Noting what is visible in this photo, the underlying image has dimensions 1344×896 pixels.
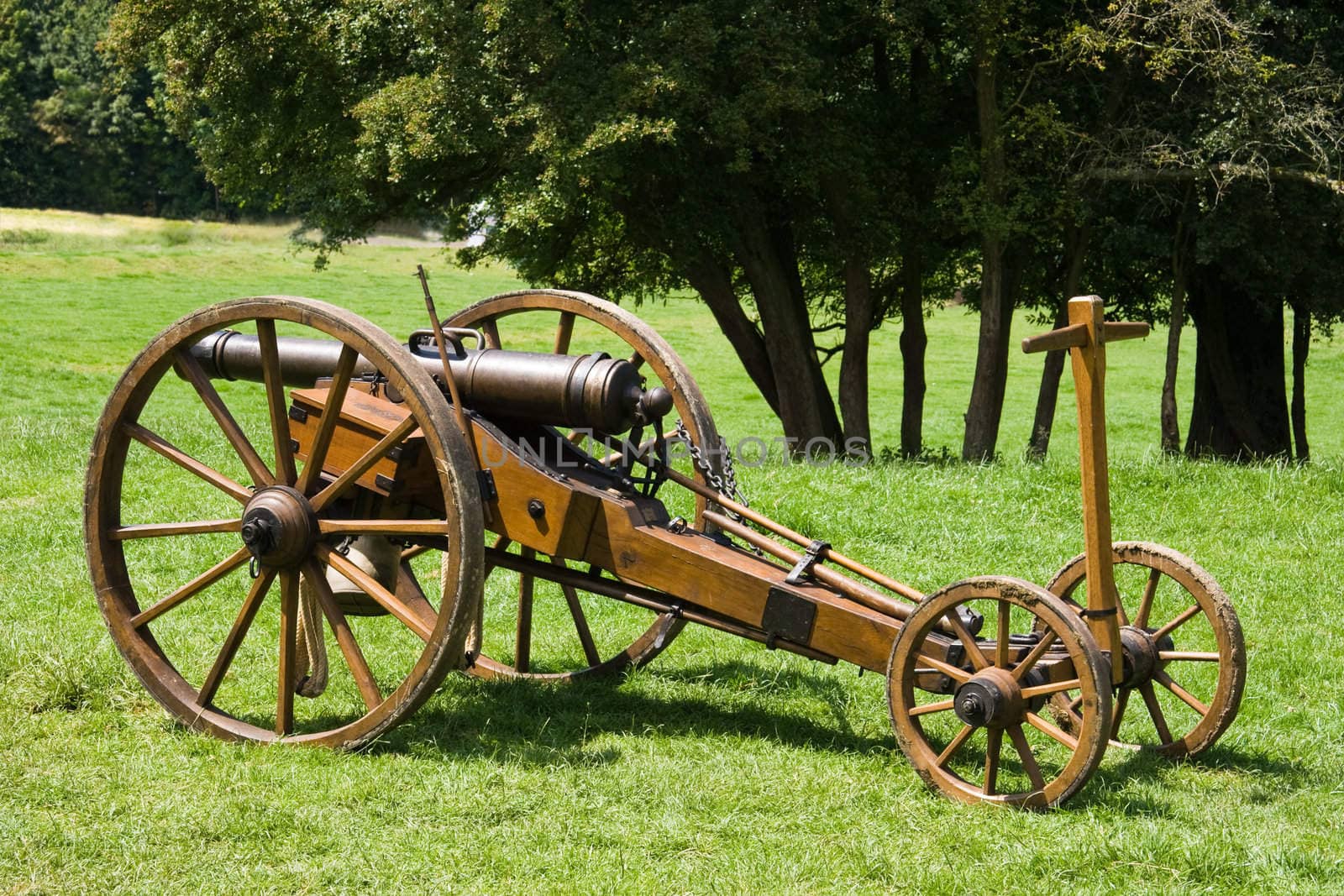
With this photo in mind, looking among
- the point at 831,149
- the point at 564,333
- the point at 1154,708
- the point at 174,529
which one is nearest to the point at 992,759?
the point at 1154,708

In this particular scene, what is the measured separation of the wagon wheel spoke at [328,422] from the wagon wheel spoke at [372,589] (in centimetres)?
24

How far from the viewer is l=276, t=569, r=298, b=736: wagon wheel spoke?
521 cm

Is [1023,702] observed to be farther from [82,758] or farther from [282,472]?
[82,758]

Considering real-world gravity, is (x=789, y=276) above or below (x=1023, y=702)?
above

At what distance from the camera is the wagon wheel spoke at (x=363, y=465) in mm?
4945

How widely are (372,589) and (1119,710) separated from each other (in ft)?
8.86

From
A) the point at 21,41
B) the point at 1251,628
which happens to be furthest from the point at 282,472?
the point at 21,41

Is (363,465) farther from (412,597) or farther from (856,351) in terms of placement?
(856,351)

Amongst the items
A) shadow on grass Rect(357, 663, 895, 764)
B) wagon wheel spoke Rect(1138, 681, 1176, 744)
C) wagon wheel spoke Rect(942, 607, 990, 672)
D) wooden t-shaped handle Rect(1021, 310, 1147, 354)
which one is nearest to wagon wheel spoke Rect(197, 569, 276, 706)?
shadow on grass Rect(357, 663, 895, 764)

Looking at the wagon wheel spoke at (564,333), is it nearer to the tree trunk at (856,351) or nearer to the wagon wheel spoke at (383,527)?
the wagon wheel spoke at (383,527)

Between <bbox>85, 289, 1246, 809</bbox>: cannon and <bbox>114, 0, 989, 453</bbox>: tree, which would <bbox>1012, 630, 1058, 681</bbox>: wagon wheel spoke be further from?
<bbox>114, 0, 989, 453</bbox>: tree

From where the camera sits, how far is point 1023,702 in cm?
440

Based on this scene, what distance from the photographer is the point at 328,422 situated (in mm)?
5156

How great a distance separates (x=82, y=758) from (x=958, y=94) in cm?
1240
